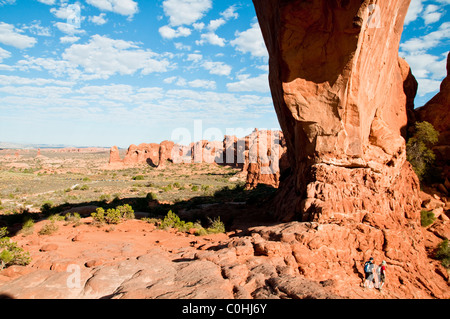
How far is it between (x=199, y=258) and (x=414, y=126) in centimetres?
1198

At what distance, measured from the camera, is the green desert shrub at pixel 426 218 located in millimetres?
9406

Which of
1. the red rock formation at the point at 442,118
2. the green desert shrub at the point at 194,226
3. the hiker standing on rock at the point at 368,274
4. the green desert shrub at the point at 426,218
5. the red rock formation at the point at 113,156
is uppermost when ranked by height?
the red rock formation at the point at 442,118

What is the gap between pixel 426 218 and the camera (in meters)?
9.50

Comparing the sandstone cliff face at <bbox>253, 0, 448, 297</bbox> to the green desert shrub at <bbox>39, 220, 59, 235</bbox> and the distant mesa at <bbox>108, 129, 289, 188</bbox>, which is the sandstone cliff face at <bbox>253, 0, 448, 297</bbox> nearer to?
the green desert shrub at <bbox>39, 220, 59, 235</bbox>

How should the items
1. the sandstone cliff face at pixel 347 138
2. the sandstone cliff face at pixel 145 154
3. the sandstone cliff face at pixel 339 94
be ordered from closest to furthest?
the sandstone cliff face at pixel 347 138, the sandstone cliff face at pixel 339 94, the sandstone cliff face at pixel 145 154

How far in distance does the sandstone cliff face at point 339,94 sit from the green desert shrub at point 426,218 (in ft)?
2.72

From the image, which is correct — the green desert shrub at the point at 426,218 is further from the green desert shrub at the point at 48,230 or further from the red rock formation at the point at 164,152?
the red rock formation at the point at 164,152

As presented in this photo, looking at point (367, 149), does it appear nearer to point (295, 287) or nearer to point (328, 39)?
point (328, 39)

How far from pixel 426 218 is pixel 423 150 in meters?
3.51

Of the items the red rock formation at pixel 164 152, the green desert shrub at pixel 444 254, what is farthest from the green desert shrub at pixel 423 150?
the red rock formation at pixel 164 152

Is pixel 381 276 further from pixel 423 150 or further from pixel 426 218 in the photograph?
pixel 423 150

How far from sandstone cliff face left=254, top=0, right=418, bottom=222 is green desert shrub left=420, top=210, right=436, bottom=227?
32.6 inches

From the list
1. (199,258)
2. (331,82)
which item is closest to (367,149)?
(331,82)

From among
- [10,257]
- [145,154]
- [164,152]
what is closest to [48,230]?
[10,257]
